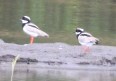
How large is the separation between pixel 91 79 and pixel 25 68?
164 centimetres

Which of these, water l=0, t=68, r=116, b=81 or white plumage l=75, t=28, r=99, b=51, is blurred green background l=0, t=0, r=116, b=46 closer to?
white plumage l=75, t=28, r=99, b=51

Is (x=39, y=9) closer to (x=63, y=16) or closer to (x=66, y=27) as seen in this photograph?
(x=63, y=16)

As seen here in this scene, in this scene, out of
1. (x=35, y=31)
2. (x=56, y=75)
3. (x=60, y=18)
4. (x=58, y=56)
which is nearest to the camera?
(x=56, y=75)

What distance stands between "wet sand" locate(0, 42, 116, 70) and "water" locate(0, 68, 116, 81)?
50cm

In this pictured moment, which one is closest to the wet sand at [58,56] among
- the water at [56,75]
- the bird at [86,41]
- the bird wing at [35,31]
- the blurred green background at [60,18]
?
the bird at [86,41]

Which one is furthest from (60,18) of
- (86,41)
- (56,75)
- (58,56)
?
(56,75)

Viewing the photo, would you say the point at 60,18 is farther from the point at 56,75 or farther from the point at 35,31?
the point at 56,75

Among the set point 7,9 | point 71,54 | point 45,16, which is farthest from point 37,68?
point 7,9

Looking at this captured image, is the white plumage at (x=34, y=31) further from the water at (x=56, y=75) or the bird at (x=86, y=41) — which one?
the water at (x=56, y=75)

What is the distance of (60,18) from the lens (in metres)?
20.3

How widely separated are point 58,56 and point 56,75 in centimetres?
178

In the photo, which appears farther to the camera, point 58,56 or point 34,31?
point 34,31

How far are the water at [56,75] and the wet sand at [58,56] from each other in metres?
0.50

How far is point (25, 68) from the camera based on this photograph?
10961mm
